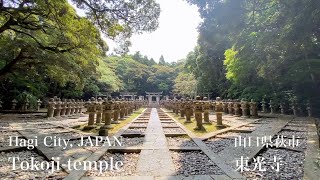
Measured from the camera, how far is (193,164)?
4395 millimetres

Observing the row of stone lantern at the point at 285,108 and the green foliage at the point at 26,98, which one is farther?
the green foliage at the point at 26,98

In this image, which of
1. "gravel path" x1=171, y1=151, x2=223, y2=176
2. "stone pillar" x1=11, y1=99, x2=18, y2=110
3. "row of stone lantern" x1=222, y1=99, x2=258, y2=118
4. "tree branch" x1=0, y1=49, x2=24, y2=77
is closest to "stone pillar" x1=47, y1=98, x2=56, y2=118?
"tree branch" x1=0, y1=49, x2=24, y2=77

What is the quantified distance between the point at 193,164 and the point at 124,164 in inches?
50.5

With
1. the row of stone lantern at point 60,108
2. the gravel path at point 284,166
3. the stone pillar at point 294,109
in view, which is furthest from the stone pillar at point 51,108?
the stone pillar at point 294,109

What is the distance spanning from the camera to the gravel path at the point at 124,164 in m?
3.78

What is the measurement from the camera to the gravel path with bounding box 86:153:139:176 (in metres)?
3.78

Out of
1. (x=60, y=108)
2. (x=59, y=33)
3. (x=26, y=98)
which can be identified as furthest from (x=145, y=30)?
(x=26, y=98)

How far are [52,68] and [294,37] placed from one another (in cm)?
1265

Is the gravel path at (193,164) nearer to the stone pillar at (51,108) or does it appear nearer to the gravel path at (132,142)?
the gravel path at (132,142)

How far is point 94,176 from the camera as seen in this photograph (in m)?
3.63

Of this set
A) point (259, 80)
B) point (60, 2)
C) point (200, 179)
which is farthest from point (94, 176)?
point (259, 80)

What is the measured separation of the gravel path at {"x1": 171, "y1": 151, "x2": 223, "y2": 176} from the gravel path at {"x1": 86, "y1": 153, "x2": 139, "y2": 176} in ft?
2.54

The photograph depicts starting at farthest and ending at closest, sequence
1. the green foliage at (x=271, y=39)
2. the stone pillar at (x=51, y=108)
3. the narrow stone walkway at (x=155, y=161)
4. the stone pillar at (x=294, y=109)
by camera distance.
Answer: the stone pillar at (x=294, y=109) < the stone pillar at (x=51, y=108) < the green foliage at (x=271, y=39) < the narrow stone walkway at (x=155, y=161)

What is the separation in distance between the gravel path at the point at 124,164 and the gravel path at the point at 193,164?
30.5 inches
